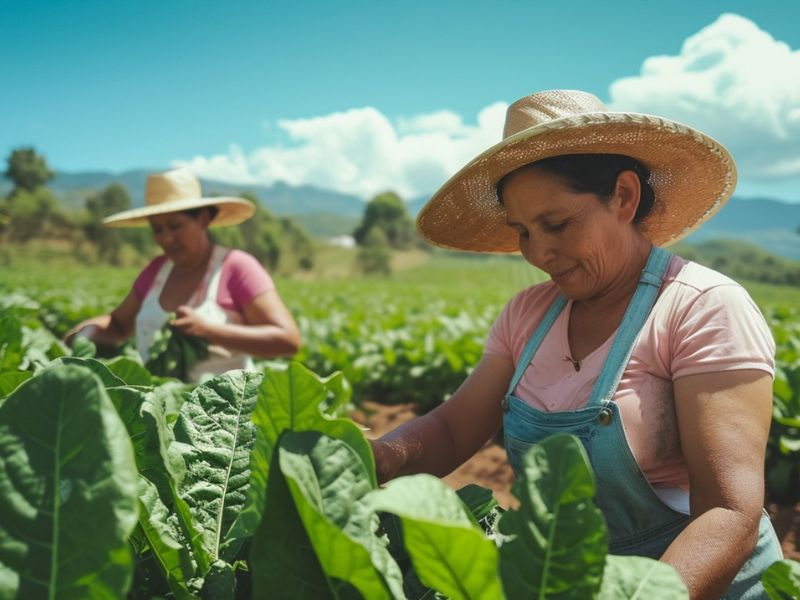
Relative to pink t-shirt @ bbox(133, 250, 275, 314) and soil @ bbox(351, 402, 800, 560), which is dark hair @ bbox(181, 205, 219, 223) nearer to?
pink t-shirt @ bbox(133, 250, 275, 314)

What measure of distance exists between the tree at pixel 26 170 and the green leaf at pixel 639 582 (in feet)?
262

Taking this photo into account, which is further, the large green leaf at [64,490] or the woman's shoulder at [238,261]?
the woman's shoulder at [238,261]

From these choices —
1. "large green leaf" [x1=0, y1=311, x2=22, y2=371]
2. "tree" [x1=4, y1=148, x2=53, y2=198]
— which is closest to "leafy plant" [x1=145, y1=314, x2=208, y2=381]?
"large green leaf" [x1=0, y1=311, x2=22, y2=371]

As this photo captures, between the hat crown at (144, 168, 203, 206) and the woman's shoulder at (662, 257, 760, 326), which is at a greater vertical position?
the hat crown at (144, 168, 203, 206)

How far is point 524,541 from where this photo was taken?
2.12ft

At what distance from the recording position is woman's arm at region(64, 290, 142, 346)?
3.37 meters

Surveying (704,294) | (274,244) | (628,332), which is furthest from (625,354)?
(274,244)

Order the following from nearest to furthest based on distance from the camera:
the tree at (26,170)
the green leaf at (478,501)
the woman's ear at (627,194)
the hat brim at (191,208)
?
the green leaf at (478,501) → the woman's ear at (627,194) → the hat brim at (191,208) → the tree at (26,170)

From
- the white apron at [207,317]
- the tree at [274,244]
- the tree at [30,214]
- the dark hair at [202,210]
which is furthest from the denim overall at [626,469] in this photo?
the tree at [274,244]

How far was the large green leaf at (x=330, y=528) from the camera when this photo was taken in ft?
2.06

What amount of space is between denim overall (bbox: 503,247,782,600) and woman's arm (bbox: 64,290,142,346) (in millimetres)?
2587

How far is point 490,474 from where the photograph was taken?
14.8 ft

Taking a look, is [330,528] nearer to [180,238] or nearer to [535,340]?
[535,340]

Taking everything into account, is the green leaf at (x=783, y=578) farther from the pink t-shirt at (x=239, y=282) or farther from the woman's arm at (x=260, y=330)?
the pink t-shirt at (x=239, y=282)
